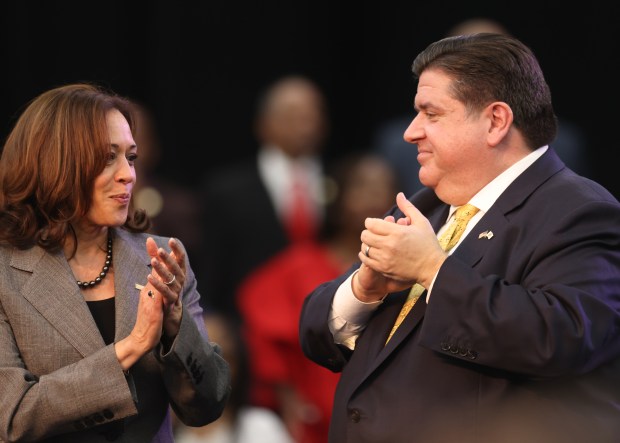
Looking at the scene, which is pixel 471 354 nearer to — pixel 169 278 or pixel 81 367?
pixel 169 278

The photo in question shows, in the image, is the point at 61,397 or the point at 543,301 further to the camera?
the point at 61,397

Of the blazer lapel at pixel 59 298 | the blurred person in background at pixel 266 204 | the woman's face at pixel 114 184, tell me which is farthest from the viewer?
the blurred person in background at pixel 266 204

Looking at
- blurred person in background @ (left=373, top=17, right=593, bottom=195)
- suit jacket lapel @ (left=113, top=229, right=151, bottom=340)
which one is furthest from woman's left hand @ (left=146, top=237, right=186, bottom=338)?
blurred person in background @ (left=373, top=17, right=593, bottom=195)

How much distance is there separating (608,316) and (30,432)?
4.98ft

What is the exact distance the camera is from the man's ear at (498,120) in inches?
139

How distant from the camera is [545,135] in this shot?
3.61m

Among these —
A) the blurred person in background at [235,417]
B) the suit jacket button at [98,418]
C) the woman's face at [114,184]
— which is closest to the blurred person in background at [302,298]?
the blurred person in background at [235,417]

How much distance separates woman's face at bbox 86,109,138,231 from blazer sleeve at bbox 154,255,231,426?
33 centimetres

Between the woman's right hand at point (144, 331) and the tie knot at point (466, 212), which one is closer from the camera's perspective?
the woman's right hand at point (144, 331)

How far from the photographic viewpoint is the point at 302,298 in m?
5.84

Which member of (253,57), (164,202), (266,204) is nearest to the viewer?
(164,202)

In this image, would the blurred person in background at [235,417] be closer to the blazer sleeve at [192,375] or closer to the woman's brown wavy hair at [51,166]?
the blazer sleeve at [192,375]

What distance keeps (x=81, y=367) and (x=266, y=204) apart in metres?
2.88

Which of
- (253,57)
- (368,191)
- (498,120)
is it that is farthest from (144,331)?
(253,57)
